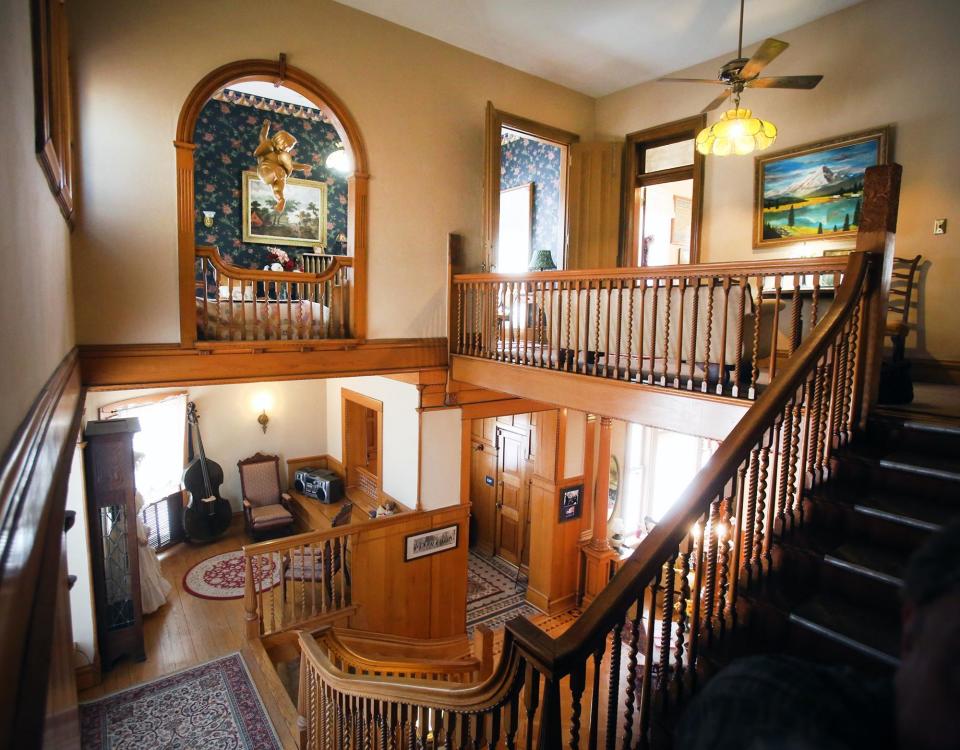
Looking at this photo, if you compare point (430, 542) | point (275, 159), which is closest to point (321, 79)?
point (275, 159)

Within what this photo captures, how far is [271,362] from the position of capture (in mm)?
4895

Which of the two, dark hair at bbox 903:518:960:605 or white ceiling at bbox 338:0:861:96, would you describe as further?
white ceiling at bbox 338:0:861:96

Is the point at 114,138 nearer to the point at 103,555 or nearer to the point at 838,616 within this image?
the point at 103,555

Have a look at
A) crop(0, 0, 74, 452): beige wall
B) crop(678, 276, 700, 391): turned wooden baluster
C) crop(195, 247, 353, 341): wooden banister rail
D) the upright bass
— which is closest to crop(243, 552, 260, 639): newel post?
crop(195, 247, 353, 341): wooden banister rail

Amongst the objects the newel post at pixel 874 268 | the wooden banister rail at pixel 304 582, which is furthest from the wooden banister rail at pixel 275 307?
the newel post at pixel 874 268

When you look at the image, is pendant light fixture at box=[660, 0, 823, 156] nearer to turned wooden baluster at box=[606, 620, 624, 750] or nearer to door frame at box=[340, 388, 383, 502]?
turned wooden baluster at box=[606, 620, 624, 750]

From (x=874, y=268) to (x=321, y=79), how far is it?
15.4 feet

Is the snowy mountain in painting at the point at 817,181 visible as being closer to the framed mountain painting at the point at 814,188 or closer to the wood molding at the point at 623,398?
the framed mountain painting at the point at 814,188

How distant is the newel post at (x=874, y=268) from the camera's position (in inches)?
99.7

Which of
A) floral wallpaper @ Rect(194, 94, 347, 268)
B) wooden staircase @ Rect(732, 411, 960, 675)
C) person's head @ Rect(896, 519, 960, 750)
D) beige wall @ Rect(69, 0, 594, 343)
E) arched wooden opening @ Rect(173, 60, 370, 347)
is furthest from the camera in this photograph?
floral wallpaper @ Rect(194, 94, 347, 268)

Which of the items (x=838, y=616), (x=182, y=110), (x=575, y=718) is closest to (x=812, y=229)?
(x=838, y=616)

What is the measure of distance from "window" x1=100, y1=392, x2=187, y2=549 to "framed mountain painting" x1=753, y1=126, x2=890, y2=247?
7.96 meters

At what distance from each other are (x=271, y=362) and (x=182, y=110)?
213cm

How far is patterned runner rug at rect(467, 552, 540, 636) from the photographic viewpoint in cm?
713
